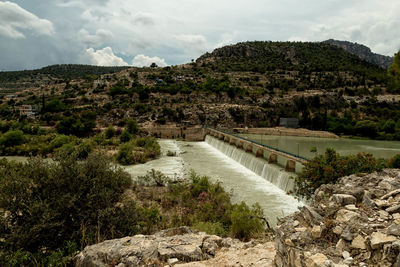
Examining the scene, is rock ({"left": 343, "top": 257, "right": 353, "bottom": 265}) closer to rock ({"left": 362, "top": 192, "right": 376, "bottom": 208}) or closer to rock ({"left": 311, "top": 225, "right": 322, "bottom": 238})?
rock ({"left": 311, "top": 225, "right": 322, "bottom": 238})

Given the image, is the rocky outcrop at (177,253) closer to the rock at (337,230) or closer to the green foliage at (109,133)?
the rock at (337,230)

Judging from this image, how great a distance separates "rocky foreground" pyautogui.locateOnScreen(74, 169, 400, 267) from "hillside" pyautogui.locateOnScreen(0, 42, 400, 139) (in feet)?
151

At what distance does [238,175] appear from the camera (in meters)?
20.5

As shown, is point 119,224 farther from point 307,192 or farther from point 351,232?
point 307,192

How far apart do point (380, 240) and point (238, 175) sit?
57.9ft

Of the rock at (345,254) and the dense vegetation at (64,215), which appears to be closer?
the rock at (345,254)

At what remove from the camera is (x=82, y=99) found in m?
60.3

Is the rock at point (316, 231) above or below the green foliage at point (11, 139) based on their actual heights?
above

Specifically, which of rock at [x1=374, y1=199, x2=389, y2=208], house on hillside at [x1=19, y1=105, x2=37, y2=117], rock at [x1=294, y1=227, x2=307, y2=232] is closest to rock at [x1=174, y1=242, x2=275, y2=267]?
rock at [x1=294, y1=227, x2=307, y2=232]

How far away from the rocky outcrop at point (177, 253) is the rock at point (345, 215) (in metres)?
1.50

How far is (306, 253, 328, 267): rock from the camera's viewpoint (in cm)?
314

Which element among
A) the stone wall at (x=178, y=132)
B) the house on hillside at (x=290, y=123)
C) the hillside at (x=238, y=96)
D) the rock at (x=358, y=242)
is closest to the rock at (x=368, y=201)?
the rock at (x=358, y=242)

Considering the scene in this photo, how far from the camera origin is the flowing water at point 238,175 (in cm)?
1373

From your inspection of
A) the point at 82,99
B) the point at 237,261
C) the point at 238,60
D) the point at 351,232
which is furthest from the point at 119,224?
the point at 238,60
